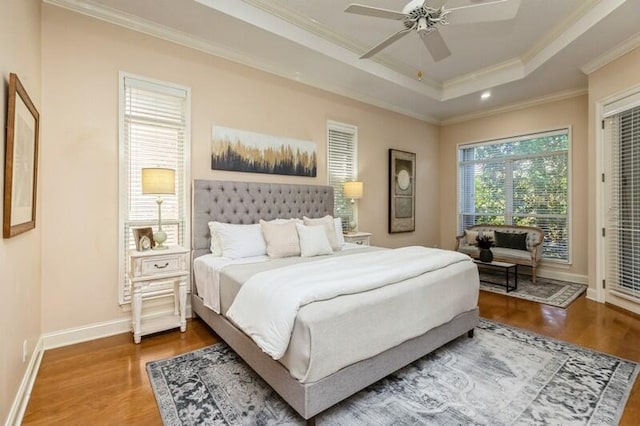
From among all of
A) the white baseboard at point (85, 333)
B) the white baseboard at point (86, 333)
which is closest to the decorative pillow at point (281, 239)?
the white baseboard at point (86, 333)

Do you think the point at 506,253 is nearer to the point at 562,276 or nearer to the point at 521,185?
the point at 562,276

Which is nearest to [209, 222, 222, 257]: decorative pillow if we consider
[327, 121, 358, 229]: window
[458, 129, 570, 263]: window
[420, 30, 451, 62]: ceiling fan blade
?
[327, 121, 358, 229]: window

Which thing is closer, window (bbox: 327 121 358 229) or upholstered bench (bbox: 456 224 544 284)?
window (bbox: 327 121 358 229)

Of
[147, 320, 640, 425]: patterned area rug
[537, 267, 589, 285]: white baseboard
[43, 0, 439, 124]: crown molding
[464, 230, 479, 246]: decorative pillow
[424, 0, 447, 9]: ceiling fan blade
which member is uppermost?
[43, 0, 439, 124]: crown molding

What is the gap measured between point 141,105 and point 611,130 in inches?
226

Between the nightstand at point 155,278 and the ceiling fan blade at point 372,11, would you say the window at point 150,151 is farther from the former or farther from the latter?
the ceiling fan blade at point 372,11

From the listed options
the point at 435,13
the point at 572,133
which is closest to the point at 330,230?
the point at 435,13

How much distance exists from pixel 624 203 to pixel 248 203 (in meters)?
4.75

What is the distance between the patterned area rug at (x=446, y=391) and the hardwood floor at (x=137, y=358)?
0.13 meters

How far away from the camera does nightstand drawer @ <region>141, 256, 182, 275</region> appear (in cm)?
280

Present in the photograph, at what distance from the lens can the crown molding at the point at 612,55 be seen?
3.45 meters

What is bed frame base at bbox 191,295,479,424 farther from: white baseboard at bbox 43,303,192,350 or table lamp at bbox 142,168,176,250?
table lamp at bbox 142,168,176,250

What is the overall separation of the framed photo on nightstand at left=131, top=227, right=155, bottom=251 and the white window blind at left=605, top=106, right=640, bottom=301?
5.52m

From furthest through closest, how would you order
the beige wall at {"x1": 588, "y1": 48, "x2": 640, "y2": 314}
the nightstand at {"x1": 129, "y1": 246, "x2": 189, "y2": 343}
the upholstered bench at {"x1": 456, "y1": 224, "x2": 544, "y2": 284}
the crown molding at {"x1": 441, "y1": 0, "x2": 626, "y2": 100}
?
the upholstered bench at {"x1": 456, "y1": 224, "x2": 544, "y2": 284}
the beige wall at {"x1": 588, "y1": 48, "x2": 640, "y2": 314}
the crown molding at {"x1": 441, "y1": 0, "x2": 626, "y2": 100}
the nightstand at {"x1": 129, "y1": 246, "x2": 189, "y2": 343}
